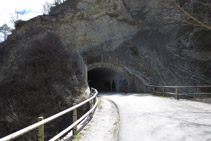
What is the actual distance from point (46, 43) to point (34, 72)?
634cm

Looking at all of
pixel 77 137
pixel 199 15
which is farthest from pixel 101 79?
pixel 77 137

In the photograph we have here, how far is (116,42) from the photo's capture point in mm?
28203

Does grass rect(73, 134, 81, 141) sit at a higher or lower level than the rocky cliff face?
lower

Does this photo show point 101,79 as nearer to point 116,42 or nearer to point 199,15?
point 116,42

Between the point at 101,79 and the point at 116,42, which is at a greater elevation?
the point at 116,42

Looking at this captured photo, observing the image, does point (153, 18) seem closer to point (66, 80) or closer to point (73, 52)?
point (73, 52)

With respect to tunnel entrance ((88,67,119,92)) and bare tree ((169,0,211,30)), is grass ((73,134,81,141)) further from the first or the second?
tunnel entrance ((88,67,119,92))

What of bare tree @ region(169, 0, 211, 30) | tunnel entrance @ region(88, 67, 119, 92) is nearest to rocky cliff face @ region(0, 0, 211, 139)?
bare tree @ region(169, 0, 211, 30)

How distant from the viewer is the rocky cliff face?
19.3m

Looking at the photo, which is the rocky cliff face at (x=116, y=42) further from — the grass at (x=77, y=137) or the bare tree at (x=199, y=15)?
the grass at (x=77, y=137)

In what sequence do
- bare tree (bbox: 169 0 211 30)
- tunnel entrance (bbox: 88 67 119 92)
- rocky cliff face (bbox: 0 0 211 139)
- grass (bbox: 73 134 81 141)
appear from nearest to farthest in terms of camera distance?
grass (bbox: 73 134 81 141), bare tree (bbox: 169 0 211 30), rocky cliff face (bbox: 0 0 211 139), tunnel entrance (bbox: 88 67 119 92)

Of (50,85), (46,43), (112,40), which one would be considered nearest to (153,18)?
(112,40)

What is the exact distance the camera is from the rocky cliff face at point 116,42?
63.5ft

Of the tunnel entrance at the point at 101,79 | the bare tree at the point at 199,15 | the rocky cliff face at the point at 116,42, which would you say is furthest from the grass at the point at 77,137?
the tunnel entrance at the point at 101,79
